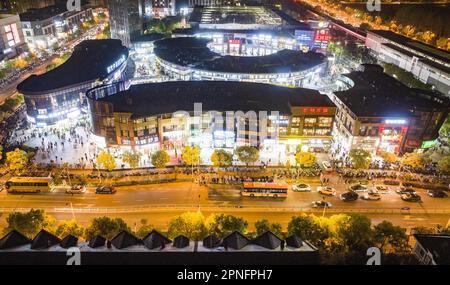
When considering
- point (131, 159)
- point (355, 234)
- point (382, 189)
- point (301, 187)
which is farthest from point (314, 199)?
point (131, 159)

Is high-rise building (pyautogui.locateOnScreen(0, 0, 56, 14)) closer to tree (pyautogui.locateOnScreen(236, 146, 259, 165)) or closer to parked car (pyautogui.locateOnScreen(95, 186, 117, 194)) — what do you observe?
parked car (pyautogui.locateOnScreen(95, 186, 117, 194))

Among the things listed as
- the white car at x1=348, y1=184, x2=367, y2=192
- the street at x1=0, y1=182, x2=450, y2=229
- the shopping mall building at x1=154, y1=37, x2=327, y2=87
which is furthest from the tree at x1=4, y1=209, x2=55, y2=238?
the shopping mall building at x1=154, y1=37, x2=327, y2=87

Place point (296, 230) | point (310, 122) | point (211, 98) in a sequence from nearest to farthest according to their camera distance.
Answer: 1. point (296, 230)
2. point (310, 122)
3. point (211, 98)

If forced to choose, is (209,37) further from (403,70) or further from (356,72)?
(403,70)

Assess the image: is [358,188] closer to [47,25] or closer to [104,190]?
[104,190]

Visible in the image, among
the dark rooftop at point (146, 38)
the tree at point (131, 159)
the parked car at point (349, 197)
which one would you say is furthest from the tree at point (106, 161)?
the dark rooftop at point (146, 38)

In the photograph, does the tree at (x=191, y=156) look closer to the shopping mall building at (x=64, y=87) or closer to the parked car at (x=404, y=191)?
the shopping mall building at (x=64, y=87)

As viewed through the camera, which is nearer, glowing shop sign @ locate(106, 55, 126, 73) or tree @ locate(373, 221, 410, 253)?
tree @ locate(373, 221, 410, 253)
